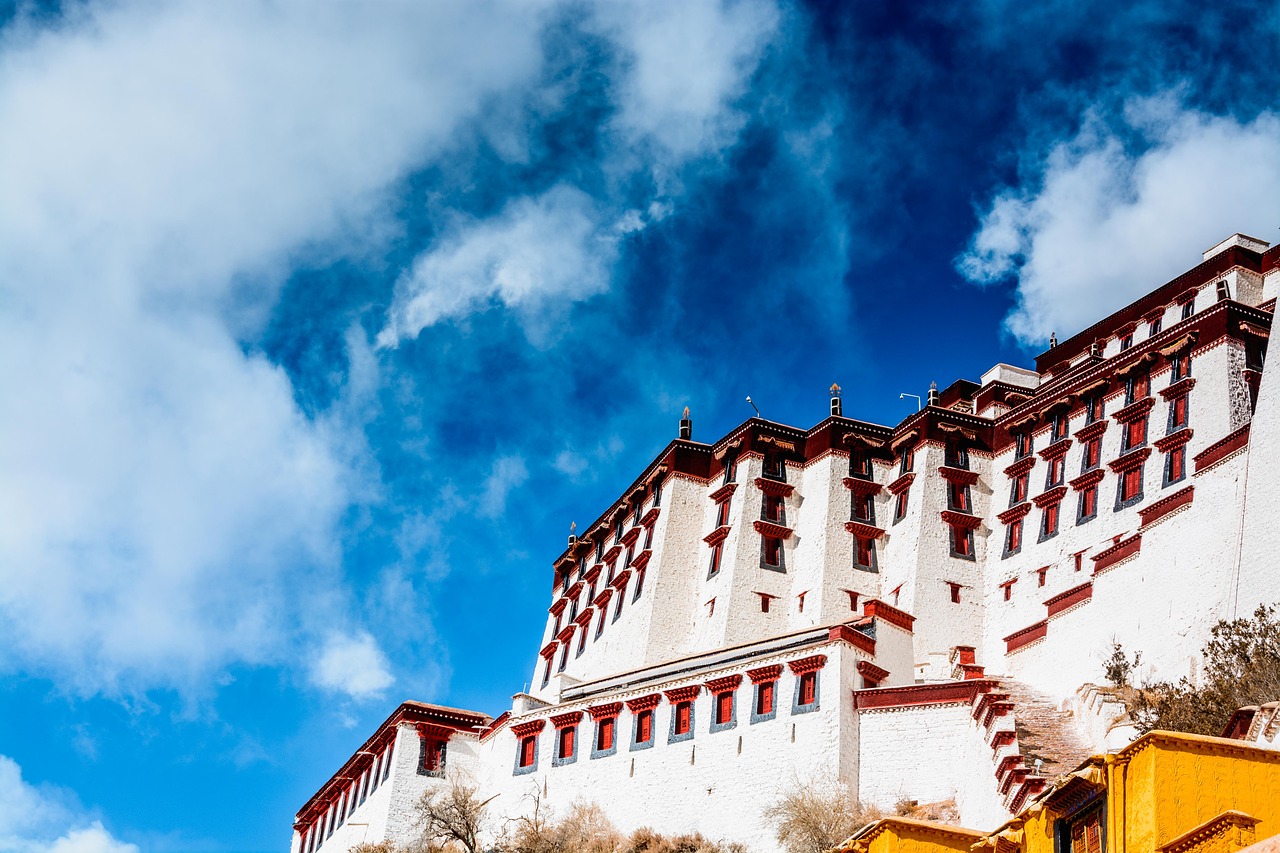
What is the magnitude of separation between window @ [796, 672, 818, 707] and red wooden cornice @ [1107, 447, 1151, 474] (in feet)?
43.0

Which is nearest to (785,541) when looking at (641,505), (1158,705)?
(641,505)

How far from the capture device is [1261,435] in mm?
32812

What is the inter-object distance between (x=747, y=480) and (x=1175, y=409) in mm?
14245

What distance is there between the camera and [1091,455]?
43188 mm

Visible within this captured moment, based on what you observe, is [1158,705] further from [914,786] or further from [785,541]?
[785,541]

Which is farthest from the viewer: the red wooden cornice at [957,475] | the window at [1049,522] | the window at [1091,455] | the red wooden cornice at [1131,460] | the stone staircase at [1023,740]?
the red wooden cornice at [957,475]

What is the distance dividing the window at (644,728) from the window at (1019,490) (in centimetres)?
1560

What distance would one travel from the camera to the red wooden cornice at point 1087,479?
42000 mm

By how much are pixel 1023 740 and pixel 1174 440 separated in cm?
1354

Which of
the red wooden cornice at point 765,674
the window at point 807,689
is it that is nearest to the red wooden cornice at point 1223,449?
the window at point 807,689

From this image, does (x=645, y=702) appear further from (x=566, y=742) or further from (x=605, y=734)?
(x=566, y=742)

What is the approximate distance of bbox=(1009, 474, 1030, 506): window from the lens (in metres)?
45.5

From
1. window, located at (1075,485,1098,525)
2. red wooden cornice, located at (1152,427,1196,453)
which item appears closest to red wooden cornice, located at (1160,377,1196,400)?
red wooden cornice, located at (1152,427,1196,453)

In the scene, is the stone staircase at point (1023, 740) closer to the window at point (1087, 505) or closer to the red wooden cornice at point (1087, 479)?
the window at point (1087, 505)
